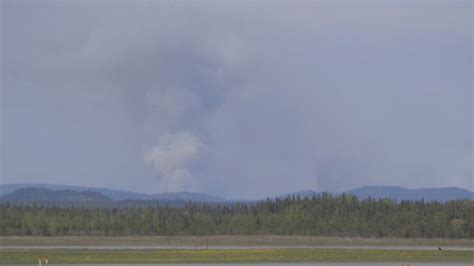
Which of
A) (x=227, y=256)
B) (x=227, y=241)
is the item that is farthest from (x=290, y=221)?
(x=227, y=256)

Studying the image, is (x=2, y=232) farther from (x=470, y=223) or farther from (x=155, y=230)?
(x=470, y=223)

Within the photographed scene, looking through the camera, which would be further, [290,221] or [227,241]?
[290,221]

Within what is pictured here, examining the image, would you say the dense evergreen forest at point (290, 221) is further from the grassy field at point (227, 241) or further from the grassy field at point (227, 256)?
the grassy field at point (227, 256)

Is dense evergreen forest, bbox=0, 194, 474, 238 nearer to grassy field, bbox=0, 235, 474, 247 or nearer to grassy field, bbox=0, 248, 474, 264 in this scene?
grassy field, bbox=0, 235, 474, 247

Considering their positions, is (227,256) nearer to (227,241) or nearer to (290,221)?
(227,241)

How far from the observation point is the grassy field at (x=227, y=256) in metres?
59.3

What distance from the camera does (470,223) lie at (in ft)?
333

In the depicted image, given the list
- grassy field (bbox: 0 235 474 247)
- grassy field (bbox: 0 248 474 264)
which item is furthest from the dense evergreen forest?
grassy field (bbox: 0 248 474 264)

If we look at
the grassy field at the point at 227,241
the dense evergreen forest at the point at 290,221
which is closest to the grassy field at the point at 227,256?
the grassy field at the point at 227,241

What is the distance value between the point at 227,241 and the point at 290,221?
1633cm

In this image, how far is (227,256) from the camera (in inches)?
2480

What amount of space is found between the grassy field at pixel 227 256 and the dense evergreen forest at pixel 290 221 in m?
30.7

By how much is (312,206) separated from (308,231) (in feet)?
41.7

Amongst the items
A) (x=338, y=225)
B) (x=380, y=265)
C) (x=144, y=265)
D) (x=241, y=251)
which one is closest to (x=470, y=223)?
(x=338, y=225)
